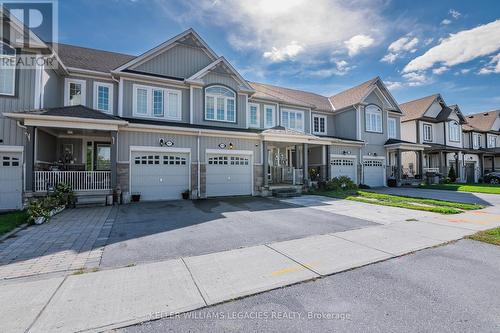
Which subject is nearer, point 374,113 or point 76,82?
point 76,82

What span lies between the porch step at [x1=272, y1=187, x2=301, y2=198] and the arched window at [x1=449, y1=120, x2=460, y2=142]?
2270 cm

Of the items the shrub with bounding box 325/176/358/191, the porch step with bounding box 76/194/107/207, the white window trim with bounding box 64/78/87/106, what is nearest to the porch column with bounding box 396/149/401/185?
the shrub with bounding box 325/176/358/191

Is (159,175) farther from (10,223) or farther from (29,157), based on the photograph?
(10,223)

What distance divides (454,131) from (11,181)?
121 feet

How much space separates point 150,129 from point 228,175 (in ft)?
15.7

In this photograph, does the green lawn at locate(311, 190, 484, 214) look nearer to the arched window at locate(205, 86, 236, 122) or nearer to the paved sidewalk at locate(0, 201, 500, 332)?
the paved sidewalk at locate(0, 201, 500, 332)

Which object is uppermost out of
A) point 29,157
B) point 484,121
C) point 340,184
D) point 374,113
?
point 484,121

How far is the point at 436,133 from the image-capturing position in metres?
25.4

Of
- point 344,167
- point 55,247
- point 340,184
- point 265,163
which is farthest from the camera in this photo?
point 344,167

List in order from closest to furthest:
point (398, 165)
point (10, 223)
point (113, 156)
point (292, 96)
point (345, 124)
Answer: point (10, 223), point (113, 156), point (398, 165), point (345, 124), point (292, 96)

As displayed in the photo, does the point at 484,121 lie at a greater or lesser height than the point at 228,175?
greater

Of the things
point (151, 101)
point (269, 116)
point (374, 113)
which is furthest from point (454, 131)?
point (151, 101)

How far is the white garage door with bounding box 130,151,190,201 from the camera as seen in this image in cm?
1164

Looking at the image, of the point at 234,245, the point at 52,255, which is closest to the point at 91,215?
the point at 52,255
